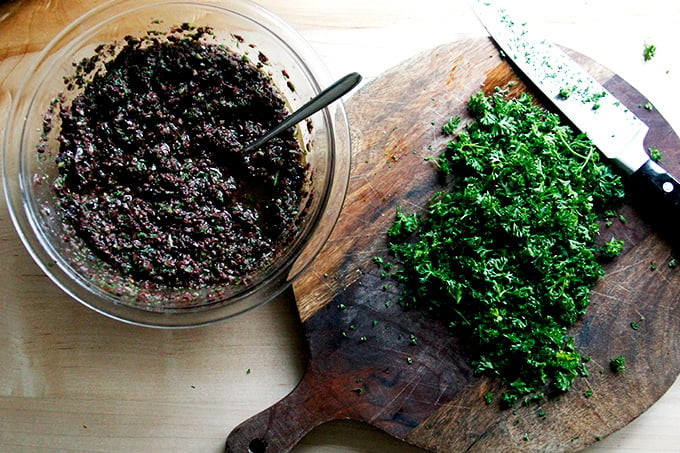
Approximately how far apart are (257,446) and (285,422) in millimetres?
151

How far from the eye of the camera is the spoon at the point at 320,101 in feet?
7.13

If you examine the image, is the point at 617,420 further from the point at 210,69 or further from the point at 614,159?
the point at 210,69

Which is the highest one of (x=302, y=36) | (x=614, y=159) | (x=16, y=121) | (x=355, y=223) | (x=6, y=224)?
(x=302, y=36)

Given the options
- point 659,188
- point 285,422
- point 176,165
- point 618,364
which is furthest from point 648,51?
point 285,422

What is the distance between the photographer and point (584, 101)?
255cm

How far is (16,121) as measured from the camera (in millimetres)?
2438

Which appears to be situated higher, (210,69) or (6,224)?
(210,69)

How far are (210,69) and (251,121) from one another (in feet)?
0.88

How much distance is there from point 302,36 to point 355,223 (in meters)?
0.80

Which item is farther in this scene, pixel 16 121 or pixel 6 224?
pixel 6 224

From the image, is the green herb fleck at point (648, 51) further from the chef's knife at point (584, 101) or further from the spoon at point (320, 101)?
the spoon at point (320, 101)

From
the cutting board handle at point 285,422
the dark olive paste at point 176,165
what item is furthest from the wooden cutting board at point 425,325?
the dark olive paste at point 176,165

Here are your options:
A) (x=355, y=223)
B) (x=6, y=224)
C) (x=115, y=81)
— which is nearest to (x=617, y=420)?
(x=355, y=223)

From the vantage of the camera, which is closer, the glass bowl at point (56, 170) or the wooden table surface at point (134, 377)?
the glass bowl at point (56, 170)
